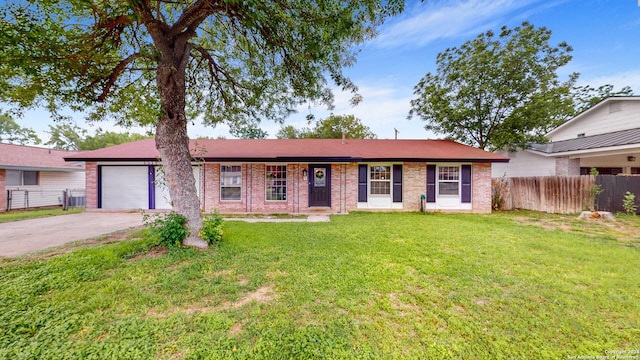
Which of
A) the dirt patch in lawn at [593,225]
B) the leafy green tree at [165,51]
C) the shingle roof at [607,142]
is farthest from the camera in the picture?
the shingle roof at [607,142]

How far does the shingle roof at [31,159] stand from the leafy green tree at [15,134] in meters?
28.7

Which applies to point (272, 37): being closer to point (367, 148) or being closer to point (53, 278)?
point (53, 278)

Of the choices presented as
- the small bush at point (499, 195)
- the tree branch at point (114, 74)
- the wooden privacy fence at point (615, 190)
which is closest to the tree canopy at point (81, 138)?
the tree branch at point (114, 74)

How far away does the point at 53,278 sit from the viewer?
3.70m

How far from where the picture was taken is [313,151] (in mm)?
11469

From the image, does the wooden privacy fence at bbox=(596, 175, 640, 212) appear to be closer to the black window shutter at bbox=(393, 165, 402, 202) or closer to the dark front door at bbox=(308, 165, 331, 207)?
the black window shutter at bbox=(393, 165, 402, 202)

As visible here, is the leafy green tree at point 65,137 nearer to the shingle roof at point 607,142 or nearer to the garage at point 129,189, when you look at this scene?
the garage at point 129,189

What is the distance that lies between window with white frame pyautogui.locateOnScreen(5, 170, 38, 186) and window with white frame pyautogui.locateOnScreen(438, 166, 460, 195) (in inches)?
897

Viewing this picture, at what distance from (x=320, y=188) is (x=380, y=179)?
2941 millimetres

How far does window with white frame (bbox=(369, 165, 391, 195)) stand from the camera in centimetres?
1103

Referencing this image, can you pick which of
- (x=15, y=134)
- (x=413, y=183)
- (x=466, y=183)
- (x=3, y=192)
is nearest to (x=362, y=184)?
(x=413, y=183)

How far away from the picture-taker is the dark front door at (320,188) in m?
10.9

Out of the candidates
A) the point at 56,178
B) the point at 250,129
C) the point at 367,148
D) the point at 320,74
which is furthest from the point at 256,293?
the point at 56,178

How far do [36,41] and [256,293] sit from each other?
601 centimetres
